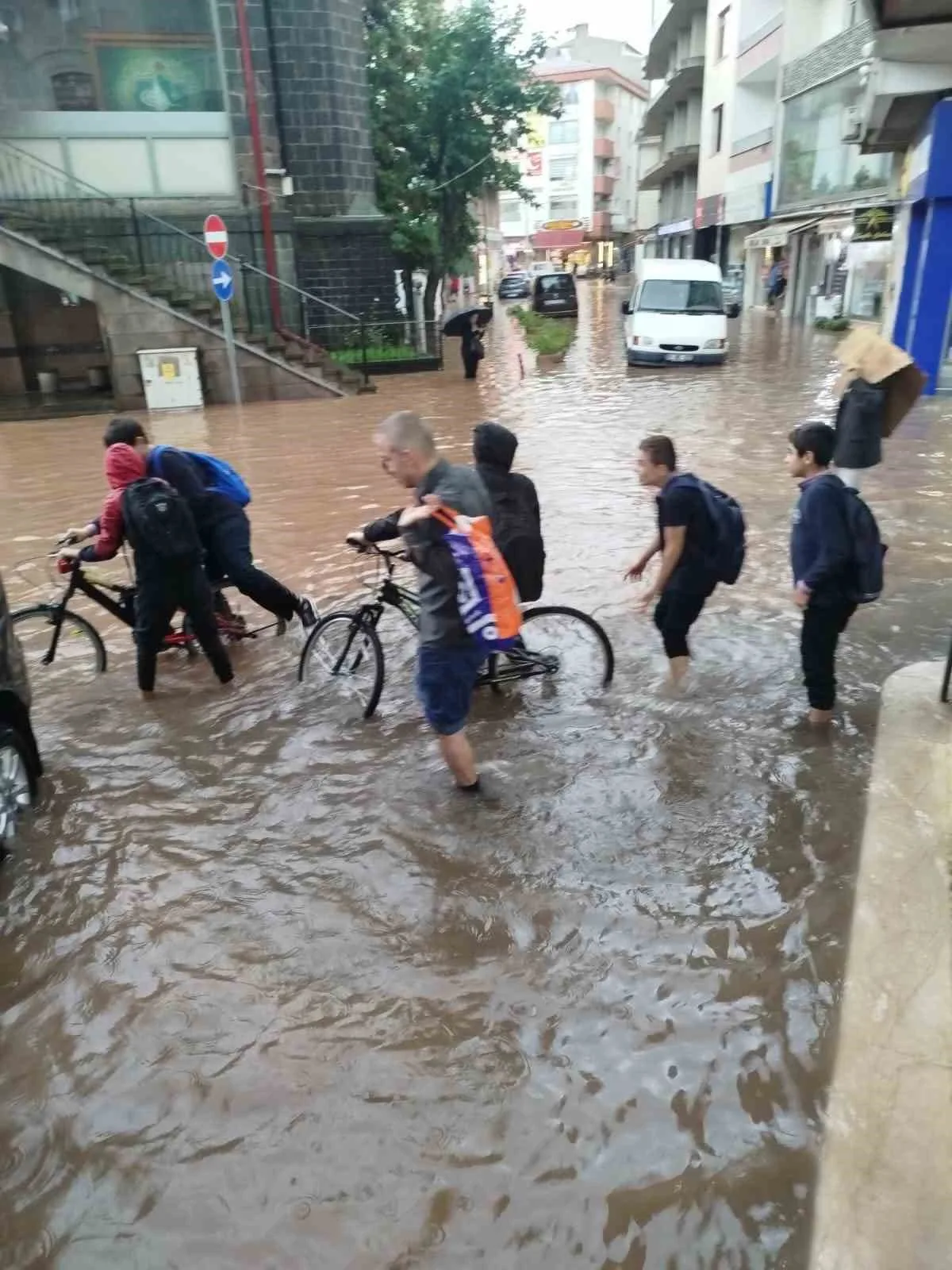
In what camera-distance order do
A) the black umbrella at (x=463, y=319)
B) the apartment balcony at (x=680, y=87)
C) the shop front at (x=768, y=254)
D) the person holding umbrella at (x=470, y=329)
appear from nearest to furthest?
the black umbrella at (x=463, y=319), the person holding umbrella at (x=470, y=329), the shop front at (x=768, y=254), the apartment balcony at (x=680, y=87)

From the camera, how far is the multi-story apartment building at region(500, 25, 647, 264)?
79375mm

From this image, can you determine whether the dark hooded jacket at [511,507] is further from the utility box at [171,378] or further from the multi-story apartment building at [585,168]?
the multi-story apartment building at [585,168]

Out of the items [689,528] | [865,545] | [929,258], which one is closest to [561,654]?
[689,528]

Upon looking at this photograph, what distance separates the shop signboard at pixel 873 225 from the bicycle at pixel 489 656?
19.1 meters

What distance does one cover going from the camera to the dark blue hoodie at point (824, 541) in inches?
171

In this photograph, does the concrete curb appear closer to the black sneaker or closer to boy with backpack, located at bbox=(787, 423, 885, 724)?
boy with backpack, located at bbox=(787, 423, 885, 724)

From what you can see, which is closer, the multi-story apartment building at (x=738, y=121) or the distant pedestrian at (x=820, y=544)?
the distant pedestrian at (x=820, y=544)

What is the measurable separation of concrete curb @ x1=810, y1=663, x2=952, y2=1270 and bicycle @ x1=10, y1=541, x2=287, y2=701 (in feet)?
12.9

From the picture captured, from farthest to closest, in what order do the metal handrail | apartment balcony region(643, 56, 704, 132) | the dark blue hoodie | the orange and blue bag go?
apartment balcony region(643, 56, 704, 132) < the metal handrail < the dark blue hoodie < the orange and blue bag

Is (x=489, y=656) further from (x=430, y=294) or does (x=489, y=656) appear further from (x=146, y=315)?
(x=430, y=294)

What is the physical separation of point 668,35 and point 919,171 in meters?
37.7

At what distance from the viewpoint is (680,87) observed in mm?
43938

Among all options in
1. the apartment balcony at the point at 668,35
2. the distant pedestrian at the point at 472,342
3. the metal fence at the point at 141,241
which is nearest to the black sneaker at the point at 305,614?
the metal fence at the point at 141,241

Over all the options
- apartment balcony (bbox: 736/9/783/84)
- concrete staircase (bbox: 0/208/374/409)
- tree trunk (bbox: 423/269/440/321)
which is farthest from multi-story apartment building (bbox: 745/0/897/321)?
concrete staircase (bbox: 0/208/374/409)
